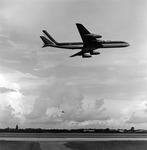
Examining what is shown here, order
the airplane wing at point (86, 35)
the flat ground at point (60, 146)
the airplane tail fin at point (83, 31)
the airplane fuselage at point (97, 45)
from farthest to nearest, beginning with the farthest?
the airplane fuselage at point (97, 45) < the airplane wing at point (86, 35) < the airplane tail fin at point (83, 31) < the flat ground at point (60, 146)

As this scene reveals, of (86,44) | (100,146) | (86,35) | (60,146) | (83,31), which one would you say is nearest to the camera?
(60,146)

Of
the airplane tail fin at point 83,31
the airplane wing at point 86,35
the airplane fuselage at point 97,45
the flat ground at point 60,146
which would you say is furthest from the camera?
the airplane fuselage at point 97,45

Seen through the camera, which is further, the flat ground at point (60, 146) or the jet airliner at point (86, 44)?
the jet airliner at point (86, 44)

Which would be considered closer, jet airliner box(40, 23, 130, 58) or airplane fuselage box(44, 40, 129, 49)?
jet airliner box(40, 23, 130, 58)

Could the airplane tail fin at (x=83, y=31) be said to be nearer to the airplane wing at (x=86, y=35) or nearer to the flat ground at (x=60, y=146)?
the airplane wing at (x=86, y=35)

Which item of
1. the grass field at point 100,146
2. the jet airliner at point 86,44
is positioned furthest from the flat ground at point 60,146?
the jet airliner at point 86,44

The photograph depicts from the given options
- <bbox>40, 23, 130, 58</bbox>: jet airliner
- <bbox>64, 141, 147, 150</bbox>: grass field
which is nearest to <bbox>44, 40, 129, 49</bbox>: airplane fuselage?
<bbox>40, 23, 130, 58</bbox>: jet airliner

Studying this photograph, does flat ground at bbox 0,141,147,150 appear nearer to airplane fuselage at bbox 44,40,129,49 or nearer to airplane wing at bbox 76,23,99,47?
airplane fuselage at bbox 44,40,129,49

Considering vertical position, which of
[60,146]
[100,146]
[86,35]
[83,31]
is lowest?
[100,146]

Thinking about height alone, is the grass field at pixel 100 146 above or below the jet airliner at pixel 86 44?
below

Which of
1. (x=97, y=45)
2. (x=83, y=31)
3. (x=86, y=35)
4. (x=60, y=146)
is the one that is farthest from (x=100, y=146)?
(x=83, y=31)

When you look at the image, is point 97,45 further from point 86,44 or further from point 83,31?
point 83,31

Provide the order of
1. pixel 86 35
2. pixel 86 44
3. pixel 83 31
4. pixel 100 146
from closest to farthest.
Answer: pixel 83 31 → pixel 86 35 → pixel 100 146 → pixel 86 44

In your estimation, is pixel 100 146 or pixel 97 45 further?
pixel 97 45
